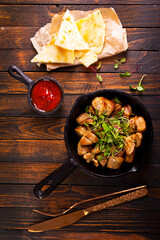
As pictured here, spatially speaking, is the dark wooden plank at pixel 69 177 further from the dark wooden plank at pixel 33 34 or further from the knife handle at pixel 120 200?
the dark wooden plank at pixel 33 34

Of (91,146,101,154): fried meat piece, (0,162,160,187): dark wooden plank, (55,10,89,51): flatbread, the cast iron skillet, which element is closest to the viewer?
the cast iron skillet

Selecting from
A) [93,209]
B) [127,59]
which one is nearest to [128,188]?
[93,209]

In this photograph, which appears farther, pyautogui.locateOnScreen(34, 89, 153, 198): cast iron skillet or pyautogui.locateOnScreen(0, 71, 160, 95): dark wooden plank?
pyautogui.locateOnScreen(0, 71, 160, 95): dark wooden plank

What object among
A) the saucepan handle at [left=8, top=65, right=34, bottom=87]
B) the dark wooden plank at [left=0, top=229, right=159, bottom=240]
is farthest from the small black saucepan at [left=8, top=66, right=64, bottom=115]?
the dark wooden plank at [left=0, top=229, right=159, bottom=240]

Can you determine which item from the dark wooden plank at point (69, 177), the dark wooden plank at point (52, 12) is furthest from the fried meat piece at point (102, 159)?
the dark wooden plank at point (52, 12)

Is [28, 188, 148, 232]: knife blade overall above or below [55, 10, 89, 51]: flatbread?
below

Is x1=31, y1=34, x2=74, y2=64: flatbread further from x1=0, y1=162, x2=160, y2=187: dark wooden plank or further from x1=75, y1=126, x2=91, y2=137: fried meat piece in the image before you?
x1=0, y1=162, x2=160, y2=187: dark wooden plank
